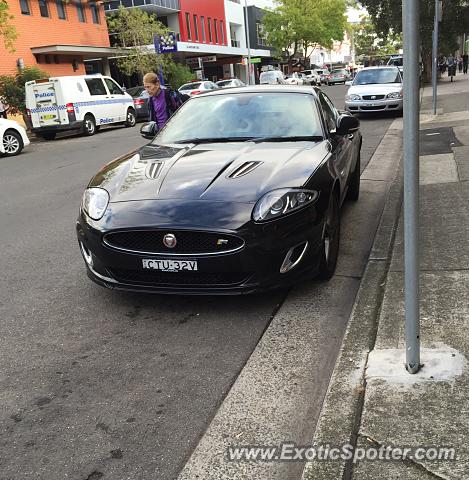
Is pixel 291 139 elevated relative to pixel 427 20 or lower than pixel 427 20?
lower

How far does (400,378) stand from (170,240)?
1691mm

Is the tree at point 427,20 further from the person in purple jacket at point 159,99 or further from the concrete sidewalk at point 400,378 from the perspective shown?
the concrete sidewalk at point 400,378

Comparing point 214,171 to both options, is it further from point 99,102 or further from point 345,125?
point 99,102

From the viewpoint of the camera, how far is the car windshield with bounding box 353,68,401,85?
18.6 m

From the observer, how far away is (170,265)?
3.73 m

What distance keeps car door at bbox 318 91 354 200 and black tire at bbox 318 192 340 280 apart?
0.49 metres

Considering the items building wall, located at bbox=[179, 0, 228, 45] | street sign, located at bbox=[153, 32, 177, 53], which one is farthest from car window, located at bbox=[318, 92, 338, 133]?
building wall, located at bbox=[179, 0, 228, 45]

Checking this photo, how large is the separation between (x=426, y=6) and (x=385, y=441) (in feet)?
100

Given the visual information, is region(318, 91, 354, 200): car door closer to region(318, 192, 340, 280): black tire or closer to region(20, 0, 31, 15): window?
region(318, 192, 340, 280): black tire

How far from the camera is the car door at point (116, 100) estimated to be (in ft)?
71.3

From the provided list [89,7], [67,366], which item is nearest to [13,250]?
[67,366]

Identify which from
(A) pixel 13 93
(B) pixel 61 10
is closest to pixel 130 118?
(A) pixel 13 93

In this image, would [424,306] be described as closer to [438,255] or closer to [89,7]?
[438,255]

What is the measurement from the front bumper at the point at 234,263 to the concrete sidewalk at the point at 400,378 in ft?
1.91
